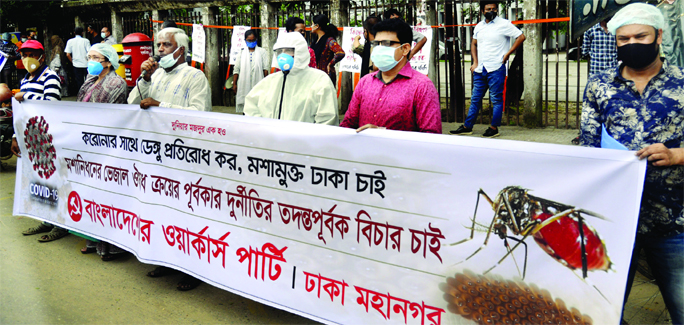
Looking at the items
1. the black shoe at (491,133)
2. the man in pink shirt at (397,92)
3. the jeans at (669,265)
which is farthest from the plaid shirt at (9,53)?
the jeans at (669,265)

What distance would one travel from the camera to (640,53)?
2.57 meters

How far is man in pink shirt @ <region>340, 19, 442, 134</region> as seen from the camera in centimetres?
352

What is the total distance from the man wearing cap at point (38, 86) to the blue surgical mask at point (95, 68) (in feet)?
2.22

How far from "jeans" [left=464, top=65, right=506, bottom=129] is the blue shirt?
4.84 metres

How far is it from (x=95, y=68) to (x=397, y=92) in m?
2.83

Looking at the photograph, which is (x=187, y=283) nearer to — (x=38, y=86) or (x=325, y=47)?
(x=38, y=86)

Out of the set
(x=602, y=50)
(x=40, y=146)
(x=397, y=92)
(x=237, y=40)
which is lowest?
(x=40, y=146)

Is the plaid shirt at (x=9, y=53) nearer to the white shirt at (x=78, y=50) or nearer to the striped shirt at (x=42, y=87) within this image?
the striped shirt at (x=42, y=87)

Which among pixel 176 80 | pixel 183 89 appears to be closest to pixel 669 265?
pixel 183 89

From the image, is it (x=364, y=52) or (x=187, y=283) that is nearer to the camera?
(x=187, y=283)

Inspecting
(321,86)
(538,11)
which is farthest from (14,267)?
(538,11)

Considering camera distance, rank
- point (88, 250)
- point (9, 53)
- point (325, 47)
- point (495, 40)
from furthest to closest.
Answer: point (9, 53), point (325, 47), point (495, 40), point (88, 250)

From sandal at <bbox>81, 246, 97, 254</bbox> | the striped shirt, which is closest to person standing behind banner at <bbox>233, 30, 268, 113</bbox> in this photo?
the striped shirt

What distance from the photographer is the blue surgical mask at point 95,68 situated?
16.3ft
